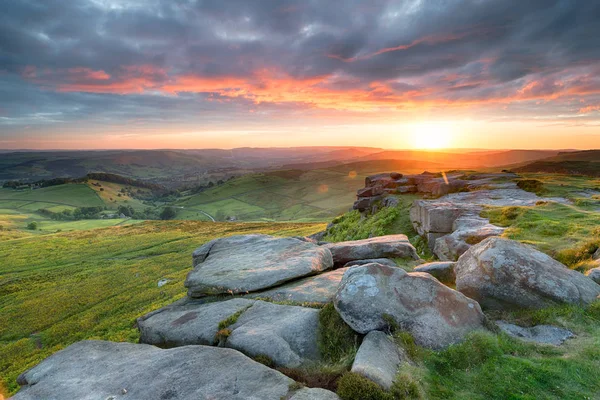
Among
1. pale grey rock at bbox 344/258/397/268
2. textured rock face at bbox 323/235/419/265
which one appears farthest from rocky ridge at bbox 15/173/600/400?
textured rock face at bbox 323/235/419/265

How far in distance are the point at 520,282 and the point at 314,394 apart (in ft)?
32.4

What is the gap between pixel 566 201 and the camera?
2877cm

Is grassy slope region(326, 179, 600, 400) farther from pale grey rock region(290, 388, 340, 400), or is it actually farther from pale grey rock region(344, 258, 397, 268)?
pale grey rock region(344, 258, 397, 268)

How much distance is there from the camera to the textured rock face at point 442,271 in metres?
15.9

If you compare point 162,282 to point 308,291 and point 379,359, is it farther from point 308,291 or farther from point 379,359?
point 379,359

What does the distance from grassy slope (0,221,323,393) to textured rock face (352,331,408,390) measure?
60.5 feet

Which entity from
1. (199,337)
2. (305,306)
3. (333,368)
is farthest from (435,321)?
(199,337)

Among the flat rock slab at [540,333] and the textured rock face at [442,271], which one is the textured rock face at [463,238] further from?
the flat rock slab at [540,333]

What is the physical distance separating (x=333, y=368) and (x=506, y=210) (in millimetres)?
22629

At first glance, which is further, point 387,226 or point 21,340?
point 387,226

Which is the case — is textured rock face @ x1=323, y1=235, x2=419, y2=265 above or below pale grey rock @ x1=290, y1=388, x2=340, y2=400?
below

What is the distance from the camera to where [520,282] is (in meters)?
12.5

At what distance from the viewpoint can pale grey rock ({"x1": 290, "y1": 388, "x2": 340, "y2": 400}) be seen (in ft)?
25.5

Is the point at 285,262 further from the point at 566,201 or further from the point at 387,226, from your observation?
the point at 566,201
